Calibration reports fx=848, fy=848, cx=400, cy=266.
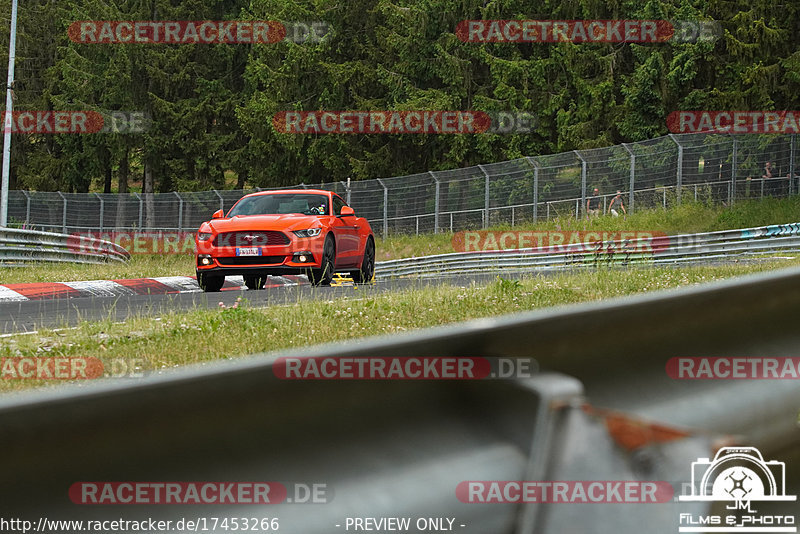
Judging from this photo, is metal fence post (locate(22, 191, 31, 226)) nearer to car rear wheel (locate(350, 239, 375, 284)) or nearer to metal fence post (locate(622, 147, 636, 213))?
metal fence post (locate(622, 147, 636, 213))

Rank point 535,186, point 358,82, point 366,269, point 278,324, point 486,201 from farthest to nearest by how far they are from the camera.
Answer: point 358,82, point 486,201, point 535,186, point 366,269, point 278,324

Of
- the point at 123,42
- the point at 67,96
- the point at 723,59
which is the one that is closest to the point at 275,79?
the point at 123,42

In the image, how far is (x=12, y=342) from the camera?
7.01m

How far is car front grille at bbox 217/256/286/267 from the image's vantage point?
468 inches

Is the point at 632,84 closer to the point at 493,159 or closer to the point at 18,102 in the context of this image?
the point at 493,159

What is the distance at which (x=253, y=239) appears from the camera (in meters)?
11.9

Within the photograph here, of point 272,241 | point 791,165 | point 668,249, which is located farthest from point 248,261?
point 791,165

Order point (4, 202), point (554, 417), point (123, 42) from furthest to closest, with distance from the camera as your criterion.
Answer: point (123, 42) < point (4, 202) < point (554, 417)

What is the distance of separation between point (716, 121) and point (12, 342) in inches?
1374

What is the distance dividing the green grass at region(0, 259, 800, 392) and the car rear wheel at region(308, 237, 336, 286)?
5.44 feet

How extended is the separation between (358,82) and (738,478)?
47.1 m

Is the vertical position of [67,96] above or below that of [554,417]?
above

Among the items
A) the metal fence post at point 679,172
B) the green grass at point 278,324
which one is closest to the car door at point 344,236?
the green grass at point 278,324

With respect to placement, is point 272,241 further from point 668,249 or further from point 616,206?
point 616,206
